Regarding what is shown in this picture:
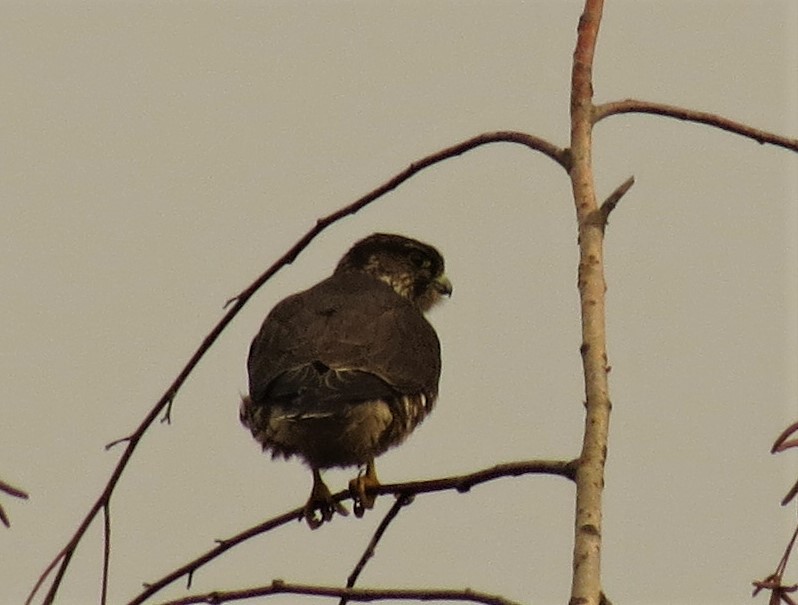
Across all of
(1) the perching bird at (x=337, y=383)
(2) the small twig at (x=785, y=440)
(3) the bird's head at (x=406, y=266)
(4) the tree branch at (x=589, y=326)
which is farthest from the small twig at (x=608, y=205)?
(3) the bird's head at (x=406, y=266)

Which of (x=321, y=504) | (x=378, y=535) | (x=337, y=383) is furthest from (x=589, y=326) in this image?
(x=321, y=504)

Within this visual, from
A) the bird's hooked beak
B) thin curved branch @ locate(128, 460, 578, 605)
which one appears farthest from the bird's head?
thin curved branch @ locate(128, 460, 578, 605)

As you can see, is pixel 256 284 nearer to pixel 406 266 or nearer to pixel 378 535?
pixel 378 535

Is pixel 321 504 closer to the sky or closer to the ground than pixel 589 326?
closer to the sky

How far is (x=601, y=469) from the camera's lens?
261 cm

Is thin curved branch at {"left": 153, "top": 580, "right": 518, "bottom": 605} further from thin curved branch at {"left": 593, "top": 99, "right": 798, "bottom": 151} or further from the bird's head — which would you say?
the bird's head

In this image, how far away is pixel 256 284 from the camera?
3.87m

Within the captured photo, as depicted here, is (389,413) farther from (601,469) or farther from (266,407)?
(601,469)

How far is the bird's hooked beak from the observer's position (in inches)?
271

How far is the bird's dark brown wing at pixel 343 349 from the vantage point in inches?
209

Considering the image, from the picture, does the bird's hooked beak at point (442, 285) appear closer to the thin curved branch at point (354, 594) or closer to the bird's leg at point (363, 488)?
the bird's leg at point (363, 488)

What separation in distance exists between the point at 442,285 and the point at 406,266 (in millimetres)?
Answer: 193

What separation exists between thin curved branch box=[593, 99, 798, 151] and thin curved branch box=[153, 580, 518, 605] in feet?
3.81

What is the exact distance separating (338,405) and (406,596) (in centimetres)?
252
